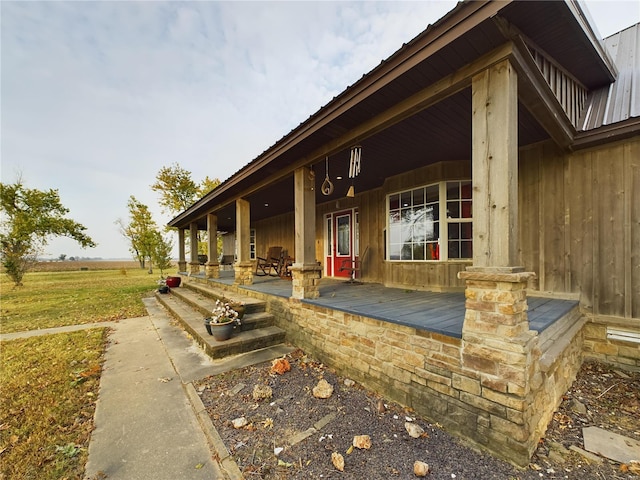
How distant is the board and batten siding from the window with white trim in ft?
2.68

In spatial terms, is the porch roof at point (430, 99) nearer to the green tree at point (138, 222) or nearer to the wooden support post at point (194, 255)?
the wooden support post at point (194, 255)

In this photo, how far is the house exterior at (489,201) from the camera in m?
1.94

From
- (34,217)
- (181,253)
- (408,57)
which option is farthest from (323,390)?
(34,217)

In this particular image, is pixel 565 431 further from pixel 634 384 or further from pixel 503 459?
pixel 634 384

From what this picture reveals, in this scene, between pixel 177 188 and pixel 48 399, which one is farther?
pixel 177 188

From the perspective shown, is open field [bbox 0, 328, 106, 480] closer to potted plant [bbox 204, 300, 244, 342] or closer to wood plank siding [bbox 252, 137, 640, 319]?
potted plant [bbox 204, 300, 244, 342]

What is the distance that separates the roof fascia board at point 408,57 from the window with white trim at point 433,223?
265 cm

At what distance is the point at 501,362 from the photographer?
6.09ft

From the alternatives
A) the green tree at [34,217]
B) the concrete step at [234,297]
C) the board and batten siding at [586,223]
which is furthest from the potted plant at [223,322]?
the green tree at [34,217]

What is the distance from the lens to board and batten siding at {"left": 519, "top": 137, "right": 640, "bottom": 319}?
3219 millimetres

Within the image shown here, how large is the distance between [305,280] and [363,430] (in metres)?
2.24

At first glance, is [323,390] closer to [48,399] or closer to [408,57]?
[48,399]

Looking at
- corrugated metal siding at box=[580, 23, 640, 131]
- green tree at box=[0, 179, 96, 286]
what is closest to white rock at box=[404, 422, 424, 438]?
corrugated metal siding at box=[580, 23, 640, 131]

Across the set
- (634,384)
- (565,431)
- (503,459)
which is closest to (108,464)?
(503,459)
